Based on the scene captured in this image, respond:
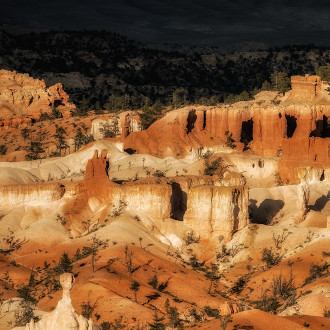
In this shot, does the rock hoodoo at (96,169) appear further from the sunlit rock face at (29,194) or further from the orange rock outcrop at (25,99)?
the orange rock outcrop at (25,99)

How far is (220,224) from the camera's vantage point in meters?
74.6

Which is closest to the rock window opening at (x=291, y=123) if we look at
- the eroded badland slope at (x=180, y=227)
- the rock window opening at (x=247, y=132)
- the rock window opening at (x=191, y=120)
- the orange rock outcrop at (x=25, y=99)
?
the eroded badland slope at (x=180, y=227)

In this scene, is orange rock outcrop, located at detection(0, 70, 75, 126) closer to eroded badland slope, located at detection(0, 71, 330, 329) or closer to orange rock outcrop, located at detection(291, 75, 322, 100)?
eroded badland slope, located at detection(0, 71, 330, 329)

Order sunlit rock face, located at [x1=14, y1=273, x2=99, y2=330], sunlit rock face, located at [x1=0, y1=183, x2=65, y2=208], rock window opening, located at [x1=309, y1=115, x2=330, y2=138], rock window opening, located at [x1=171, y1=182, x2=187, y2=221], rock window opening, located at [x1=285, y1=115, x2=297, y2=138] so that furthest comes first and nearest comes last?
rock window opening, located at [x1=285, y1=115, x2=297, y2=138], rock window opening, located at [x1=309, y1=115, x2=330, y2=138], sunlit rock face, located at [x1=0, y1=183, x2=65, y2=208], rock window opening, located at [x1=171, y1=182, x2=187, y2=221], sunlit rock face, located at [x1=14, y1=273, x2=99, y2=330]

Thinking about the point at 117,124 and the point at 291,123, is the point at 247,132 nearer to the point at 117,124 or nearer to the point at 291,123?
the point at 291,123

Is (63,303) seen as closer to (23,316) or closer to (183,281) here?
(23,316)

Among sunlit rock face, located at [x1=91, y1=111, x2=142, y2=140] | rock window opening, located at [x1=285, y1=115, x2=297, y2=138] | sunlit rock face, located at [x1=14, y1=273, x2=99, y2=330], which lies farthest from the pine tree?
rock window opening, located at [x1=285, y1=115, x2=297, y2=138]

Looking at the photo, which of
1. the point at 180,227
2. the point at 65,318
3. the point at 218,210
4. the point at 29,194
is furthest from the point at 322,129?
the point at 65,318

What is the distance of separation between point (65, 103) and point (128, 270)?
98.1m

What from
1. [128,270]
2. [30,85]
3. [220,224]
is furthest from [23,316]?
[30,85]

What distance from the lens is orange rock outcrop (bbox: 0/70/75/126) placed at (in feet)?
476

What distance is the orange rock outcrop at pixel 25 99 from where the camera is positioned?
14500cm

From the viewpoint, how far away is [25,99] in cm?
14988

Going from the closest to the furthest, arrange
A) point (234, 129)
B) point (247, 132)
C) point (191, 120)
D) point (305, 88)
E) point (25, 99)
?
point (234, 129) → point (191, 120) → point (247, 132) → point (305, 88) → point (25, 99)
